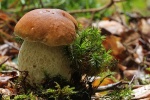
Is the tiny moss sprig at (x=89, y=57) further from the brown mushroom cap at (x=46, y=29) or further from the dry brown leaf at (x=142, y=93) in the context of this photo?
the dry brown leaf at (x=142, y=93)

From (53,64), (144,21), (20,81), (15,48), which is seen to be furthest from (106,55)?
(144,21)

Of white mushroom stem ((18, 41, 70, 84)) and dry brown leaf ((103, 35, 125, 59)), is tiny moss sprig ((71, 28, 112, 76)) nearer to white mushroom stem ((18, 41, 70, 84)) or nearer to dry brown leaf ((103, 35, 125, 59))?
white mushroom stem ((18, 41, 70, 84))

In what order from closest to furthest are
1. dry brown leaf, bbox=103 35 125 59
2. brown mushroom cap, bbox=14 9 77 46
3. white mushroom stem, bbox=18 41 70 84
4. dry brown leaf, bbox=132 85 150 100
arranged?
brown mushroom cap, bbox=14 9 77 46 → white mushroom stem, bbox=18 41 70 84 → dry brown leaf, bbox=132 85 150 100 → dry brown leaf, bbox=103 35 125 59

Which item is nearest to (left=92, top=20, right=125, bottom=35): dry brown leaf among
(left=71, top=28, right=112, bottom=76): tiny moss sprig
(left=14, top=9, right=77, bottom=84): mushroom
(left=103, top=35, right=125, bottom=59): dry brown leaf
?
(left=103, top=35, right=125, bottom=59): dry brown leaf

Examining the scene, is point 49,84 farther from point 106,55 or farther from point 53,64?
point 106,55

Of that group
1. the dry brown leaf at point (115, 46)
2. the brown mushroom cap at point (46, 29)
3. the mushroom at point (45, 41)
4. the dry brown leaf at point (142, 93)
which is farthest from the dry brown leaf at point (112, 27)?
the brown mushroom cap at point (46, 29)

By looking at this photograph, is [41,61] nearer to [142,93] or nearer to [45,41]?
[45,41]

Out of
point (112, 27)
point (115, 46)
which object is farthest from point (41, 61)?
point (112, 27)
